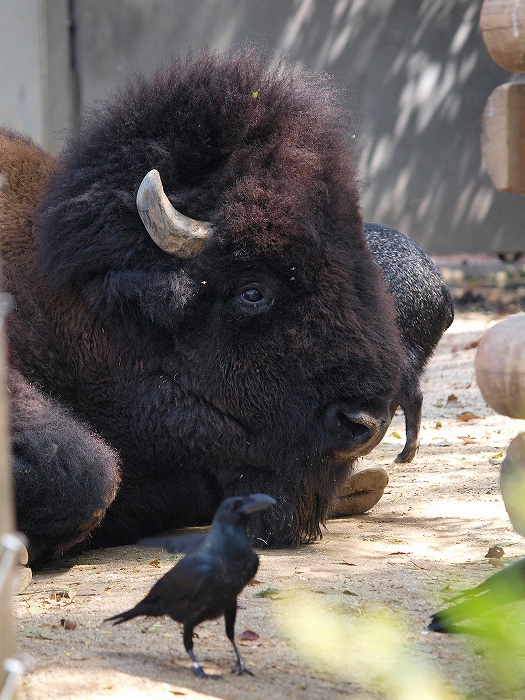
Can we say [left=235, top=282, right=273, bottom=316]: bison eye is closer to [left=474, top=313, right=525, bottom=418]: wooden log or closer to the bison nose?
the bison nose

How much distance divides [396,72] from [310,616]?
1070 cm

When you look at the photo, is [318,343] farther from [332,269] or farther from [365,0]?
[365,0]

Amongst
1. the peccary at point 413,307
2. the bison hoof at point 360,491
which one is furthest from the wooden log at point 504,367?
the peccary at point 413,307

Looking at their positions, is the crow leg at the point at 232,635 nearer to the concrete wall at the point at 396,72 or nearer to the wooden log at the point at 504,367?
the wooden log at the point at 504,367

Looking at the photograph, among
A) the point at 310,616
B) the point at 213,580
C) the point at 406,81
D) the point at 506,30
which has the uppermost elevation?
the point at 406,81

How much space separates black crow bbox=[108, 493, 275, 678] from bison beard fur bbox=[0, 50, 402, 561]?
1.19 meters

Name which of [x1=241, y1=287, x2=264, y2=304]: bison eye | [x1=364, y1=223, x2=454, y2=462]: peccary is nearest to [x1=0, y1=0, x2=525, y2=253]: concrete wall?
[x1=364, y1=223, x2=454, y2=462]: peccary

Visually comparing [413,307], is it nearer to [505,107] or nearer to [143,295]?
[143,295]

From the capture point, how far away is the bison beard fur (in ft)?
13.0

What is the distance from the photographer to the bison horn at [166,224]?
392 centimetres

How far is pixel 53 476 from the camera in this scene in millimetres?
3617

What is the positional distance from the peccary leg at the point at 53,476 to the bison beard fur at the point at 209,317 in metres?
0.03

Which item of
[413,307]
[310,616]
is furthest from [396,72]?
[310,616]

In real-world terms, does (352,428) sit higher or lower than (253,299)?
lower
